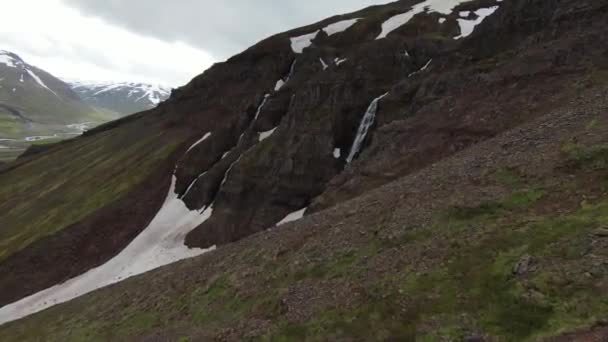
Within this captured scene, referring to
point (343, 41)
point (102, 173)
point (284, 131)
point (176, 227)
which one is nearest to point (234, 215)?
point (176, 227)

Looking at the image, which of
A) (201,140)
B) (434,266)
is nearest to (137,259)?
(201,140)

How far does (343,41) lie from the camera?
87250 mm

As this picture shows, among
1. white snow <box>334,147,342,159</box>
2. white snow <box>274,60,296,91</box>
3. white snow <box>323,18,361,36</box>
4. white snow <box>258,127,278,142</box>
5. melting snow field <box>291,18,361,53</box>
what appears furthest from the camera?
white snow <box>323,18,361,36</box>

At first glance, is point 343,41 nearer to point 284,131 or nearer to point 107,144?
point 284,131

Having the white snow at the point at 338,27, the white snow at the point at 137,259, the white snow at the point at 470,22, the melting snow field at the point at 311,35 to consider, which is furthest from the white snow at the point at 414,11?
the white snow at the point at 137,259

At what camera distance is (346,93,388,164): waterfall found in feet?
172

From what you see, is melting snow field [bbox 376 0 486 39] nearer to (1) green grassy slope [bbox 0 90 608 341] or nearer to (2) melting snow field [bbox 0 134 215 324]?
(2) melting snow field [bbox 0 134 215 324]

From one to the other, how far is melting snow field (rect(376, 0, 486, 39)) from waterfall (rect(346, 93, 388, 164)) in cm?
3456

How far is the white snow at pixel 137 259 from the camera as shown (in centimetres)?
5066

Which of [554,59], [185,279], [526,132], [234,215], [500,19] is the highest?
[500,19]

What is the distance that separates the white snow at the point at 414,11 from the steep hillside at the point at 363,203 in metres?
0.83

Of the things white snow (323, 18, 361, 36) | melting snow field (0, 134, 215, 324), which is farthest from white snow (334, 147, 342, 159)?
white snow (323, 18, 361, 36)

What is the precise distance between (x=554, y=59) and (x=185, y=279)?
35.1 m

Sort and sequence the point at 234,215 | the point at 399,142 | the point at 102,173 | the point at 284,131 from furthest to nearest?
the point at 102,173, the point at 284,131, the point at 234,215, the point at 399,142
